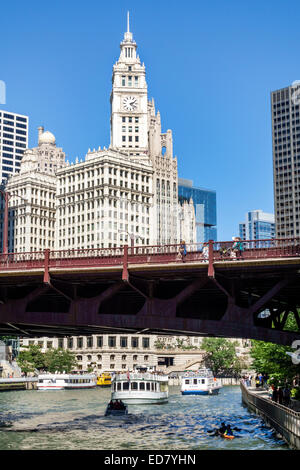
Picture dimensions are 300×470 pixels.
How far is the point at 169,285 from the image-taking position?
4569 cm

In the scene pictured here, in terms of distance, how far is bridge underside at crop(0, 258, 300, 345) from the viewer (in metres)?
39.0

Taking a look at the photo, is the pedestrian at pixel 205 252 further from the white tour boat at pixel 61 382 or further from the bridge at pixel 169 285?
the white tour boat at pixel 61 382

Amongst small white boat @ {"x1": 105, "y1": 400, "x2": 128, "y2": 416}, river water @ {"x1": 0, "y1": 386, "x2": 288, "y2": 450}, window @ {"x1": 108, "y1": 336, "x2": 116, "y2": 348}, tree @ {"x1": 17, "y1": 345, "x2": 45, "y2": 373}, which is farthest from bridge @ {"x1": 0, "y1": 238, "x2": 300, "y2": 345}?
window @ {"x1": 108, "y1": 336, "x2": 116, "y2": 348}

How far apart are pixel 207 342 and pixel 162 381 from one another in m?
86.8

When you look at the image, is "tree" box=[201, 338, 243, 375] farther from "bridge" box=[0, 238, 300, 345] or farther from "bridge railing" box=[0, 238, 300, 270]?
"bridge railing" box=[0, 238, 300, 270]

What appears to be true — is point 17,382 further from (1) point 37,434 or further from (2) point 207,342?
(1) point 37,434

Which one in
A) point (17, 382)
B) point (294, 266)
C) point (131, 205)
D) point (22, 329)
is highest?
point (131, 205)

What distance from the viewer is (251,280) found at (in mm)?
42156

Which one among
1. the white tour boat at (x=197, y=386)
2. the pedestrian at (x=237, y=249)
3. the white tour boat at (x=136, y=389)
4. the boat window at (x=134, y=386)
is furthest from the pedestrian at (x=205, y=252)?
the white tour boat at (x=197, y=386)

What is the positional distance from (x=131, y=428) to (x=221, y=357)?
392ft

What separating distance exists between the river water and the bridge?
29.3 feet

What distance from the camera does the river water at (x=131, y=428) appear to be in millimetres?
46969
